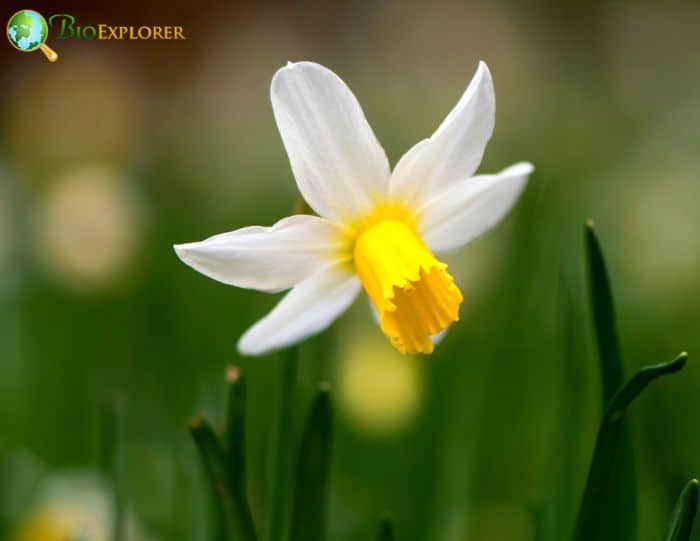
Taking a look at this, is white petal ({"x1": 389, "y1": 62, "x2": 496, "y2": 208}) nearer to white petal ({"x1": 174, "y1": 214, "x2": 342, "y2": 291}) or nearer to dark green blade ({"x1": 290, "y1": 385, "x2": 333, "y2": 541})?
white petal ({"x1": 174, "y1": 214, "x2": 342, "y2": 291})

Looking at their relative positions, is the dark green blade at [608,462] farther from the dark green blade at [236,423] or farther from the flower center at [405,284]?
the dark green blade at [236,423]

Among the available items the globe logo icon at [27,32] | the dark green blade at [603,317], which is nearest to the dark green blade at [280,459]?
the dark green blade at [603,317]

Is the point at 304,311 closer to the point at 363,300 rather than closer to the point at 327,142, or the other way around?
the point at 327,142

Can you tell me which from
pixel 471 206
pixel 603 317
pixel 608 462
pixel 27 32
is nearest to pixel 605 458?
pixel 608 462

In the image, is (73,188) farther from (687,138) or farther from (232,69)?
(687,138)

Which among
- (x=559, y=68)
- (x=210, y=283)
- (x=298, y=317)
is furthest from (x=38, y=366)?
A: (x=559, y=68)

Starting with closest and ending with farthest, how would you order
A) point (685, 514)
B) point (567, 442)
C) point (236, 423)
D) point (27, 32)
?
point (685, 514), point (236, 423), point (567, 442), point (27, 32)

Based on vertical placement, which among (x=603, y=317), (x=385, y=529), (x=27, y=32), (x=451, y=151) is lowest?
(x=385, y=529)
